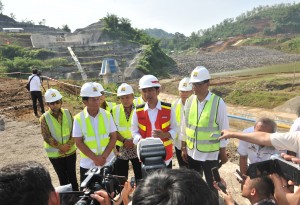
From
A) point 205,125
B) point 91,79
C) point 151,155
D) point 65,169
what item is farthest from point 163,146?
point 91,79

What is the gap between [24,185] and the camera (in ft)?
3.60

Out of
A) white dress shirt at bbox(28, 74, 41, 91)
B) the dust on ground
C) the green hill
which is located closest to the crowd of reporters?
the dust on ground

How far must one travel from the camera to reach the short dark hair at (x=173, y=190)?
3.07 feet

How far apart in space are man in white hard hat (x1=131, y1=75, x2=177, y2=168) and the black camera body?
4.45ft

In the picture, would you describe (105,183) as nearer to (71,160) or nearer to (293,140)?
(293,140)

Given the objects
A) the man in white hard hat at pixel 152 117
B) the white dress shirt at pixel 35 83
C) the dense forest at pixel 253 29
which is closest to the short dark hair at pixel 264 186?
the man in white hard hat at pixel 152 117

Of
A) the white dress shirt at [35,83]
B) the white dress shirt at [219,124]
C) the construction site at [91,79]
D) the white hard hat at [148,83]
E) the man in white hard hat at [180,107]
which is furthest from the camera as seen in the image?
the white dress shirt at [35,83]

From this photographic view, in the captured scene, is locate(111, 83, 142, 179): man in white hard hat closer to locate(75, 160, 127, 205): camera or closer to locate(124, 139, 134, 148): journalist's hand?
locate(124, 139, 134, 148): journalist's hand

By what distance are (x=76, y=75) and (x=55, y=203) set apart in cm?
2476

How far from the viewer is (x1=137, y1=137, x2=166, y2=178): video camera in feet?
5.08

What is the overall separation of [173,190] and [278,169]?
3.58 feet

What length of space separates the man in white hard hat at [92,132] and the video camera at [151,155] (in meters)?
1.38

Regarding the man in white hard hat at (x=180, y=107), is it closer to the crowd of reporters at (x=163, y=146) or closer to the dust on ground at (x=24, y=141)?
the crowd of reporters at (x=163, y=146)

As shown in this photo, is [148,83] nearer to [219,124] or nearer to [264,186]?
[219,124]
